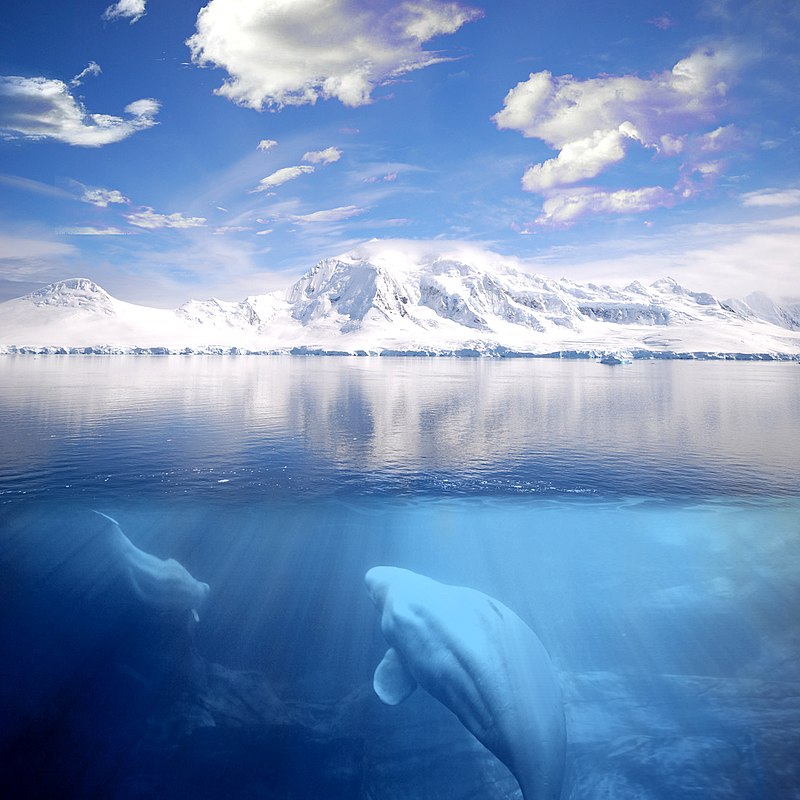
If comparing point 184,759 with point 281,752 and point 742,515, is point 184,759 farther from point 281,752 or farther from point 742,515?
point 742,515

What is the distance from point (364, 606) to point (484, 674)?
10.8m

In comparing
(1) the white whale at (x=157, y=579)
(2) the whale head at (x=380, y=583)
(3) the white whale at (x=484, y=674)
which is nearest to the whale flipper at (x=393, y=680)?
(3) the white whale at (x=484, y=674)

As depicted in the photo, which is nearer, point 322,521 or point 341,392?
point 322,521

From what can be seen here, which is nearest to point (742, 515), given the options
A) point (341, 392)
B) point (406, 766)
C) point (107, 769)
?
point (406, 766)

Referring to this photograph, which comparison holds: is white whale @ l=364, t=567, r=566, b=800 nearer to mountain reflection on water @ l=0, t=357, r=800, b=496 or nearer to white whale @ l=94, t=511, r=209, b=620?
mountain reflection on water @ l=0, t=357, r=800, b=496

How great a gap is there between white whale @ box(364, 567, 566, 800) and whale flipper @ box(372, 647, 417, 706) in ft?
0.08

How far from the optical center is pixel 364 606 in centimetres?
2328

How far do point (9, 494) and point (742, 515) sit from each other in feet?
85.8

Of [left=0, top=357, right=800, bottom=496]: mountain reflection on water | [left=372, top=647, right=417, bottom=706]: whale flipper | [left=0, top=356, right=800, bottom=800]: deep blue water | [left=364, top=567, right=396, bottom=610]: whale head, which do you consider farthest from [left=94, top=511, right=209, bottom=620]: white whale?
[left=372, top=647, right=417, bottom=706]: whale flipper

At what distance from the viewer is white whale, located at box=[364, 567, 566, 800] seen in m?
12.7

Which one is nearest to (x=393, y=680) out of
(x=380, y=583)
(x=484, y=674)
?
(x=484, y=674)

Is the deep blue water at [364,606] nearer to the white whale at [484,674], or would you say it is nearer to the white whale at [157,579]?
the white whale at [157,579]

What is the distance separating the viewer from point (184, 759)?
52.5ft

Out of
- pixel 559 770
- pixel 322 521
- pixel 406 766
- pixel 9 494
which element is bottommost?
pixel 406 766
